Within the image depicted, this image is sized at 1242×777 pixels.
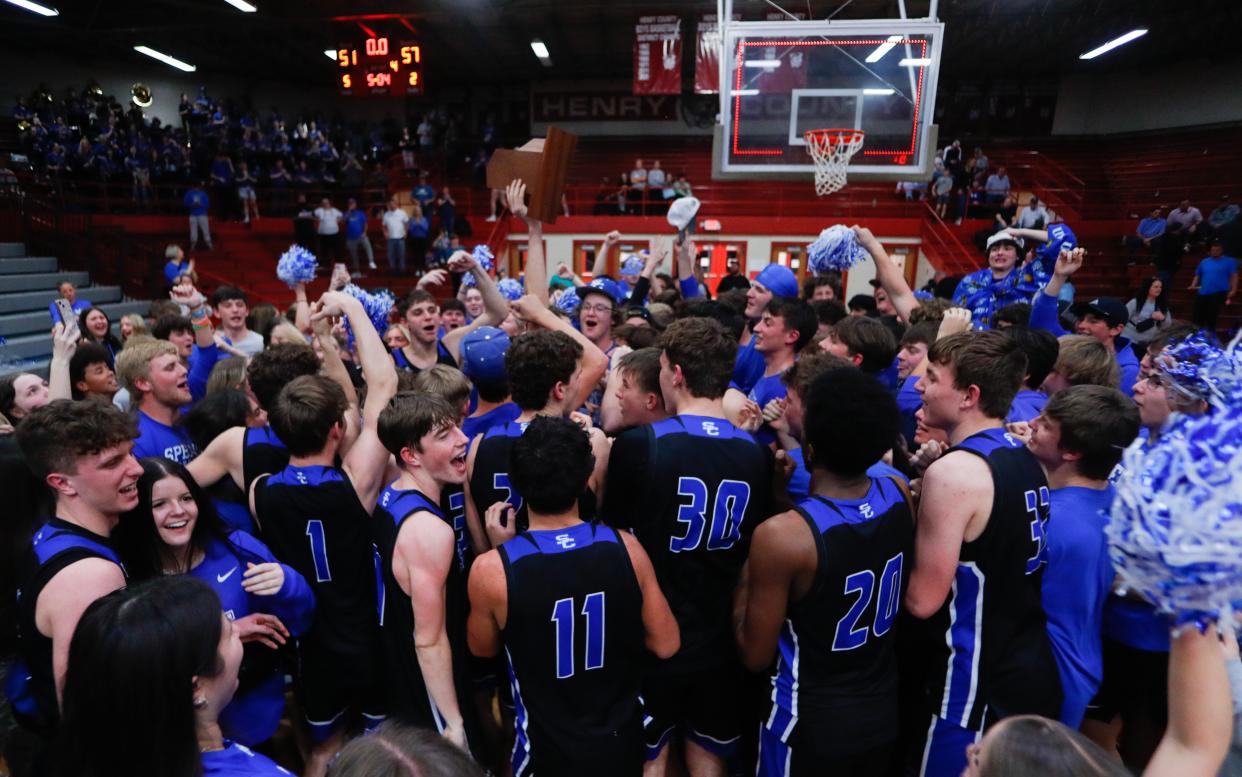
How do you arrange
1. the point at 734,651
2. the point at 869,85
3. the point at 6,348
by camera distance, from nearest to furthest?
the point at 734,651 < the point at 869,85 < the point at 6,348

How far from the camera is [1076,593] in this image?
238 cm

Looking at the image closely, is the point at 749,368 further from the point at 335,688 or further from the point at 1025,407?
the point at 335,688

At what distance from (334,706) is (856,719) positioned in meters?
2.15

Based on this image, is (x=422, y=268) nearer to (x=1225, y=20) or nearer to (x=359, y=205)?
(x=359, y=205)

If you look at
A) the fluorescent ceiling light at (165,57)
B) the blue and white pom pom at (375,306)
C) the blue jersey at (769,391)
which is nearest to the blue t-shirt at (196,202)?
the fluorescent ceiling light at (165,57)

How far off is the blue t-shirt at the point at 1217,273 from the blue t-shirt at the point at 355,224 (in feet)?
56.2

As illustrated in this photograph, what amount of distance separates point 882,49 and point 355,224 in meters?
13.2

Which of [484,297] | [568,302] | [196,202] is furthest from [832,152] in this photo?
[196,202]

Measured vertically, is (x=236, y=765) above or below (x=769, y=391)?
below

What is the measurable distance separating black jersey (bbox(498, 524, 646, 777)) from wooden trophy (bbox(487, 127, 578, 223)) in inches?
121

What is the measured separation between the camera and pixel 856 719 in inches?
91.1

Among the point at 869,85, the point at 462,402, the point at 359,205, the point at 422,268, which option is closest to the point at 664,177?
the point at 422,268

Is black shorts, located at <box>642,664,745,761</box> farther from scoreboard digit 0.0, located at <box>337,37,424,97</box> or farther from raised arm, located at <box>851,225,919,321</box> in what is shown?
scoreboard digit 0.0, located at <box>337,37,424,97</box>

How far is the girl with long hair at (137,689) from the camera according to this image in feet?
4.76
